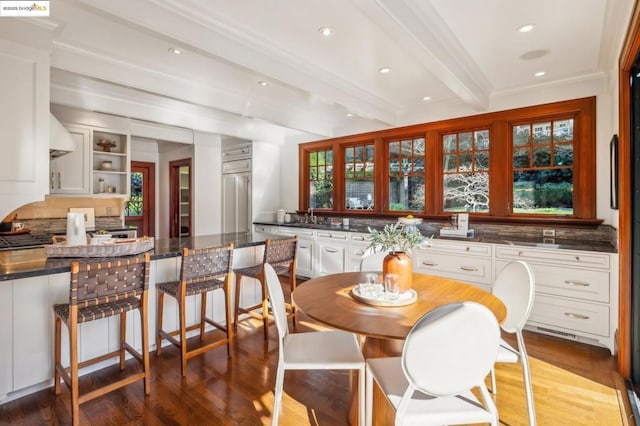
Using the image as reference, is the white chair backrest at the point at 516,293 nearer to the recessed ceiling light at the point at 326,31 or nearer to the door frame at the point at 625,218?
the door frame at the point at 625,218

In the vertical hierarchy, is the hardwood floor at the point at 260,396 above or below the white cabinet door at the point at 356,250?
below

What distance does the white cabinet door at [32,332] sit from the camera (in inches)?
80.6

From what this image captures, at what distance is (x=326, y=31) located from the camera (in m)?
2.53

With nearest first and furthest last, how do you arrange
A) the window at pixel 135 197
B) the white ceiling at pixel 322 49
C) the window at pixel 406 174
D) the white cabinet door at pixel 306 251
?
the white ceiling at pixel 322 49 → the window at pixel 406 174 → the white cabinet door at pixel 306 251 → the window at pixel 135 197

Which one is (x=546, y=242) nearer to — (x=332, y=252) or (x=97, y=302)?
(x=332, y=252)

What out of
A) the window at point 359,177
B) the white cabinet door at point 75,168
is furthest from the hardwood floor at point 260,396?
the window at point 359,177

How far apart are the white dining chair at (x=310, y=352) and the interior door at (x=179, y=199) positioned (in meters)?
5.06

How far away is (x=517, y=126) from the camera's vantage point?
3875mm

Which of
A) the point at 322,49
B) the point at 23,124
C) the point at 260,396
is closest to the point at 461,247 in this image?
the point at 322,49

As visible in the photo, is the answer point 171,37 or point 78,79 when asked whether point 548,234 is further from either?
point 78,79

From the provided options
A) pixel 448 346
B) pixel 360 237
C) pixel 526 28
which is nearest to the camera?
pixel 448 346

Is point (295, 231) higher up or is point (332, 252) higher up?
point (295, 231)

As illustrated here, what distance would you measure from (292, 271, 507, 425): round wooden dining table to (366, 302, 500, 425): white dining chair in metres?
0.16

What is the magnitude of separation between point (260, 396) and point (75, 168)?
3978 millimetres
